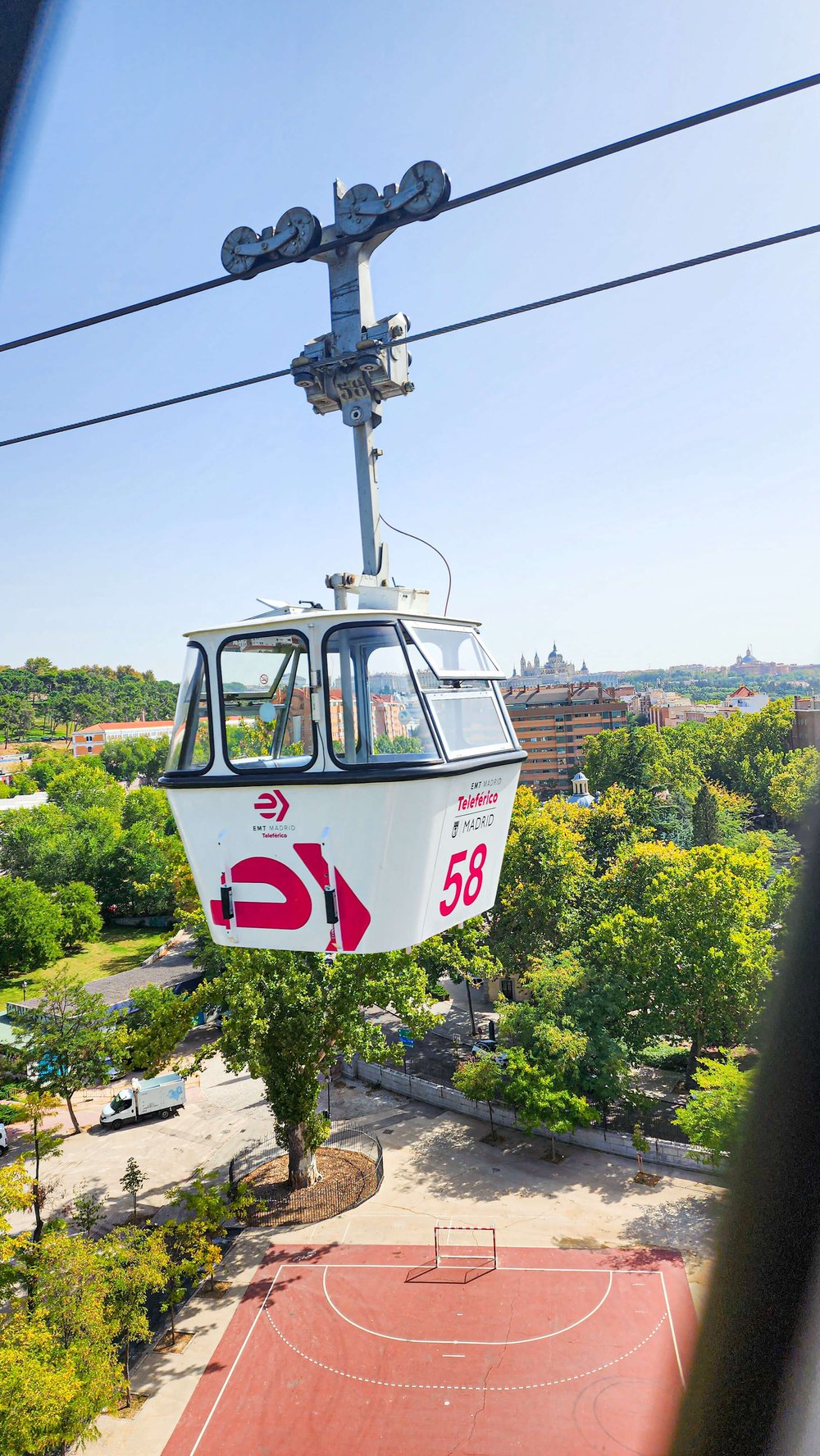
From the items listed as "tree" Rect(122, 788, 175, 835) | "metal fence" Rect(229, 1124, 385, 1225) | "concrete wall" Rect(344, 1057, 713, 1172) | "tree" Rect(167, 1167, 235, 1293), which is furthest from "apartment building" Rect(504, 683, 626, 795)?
"tree" Rect(167, 1167, 235, 1293)

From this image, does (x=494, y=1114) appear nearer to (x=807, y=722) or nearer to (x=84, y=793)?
(x=807, y=722)

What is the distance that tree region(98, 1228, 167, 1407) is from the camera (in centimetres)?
1347

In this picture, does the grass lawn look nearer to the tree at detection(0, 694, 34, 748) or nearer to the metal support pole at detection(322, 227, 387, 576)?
the metal support pole at detection(322, 227, 387, 576)

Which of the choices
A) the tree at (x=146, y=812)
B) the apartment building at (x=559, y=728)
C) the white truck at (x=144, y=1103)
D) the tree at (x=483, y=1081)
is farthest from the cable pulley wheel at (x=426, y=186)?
the apartment building at (x=559, y=728)

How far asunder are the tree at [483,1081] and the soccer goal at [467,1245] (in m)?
3.76

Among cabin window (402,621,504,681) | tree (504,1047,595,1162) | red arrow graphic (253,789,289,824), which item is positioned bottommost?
tree (504,1047,595,1162)

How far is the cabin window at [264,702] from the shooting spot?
20.2 feet

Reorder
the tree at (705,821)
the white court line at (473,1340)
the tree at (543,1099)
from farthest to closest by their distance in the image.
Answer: the tree at (705,821), the tree at (543,1099), the white court line at (473,1340)

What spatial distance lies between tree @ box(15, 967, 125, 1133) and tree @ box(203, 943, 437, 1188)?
5972 millimetres

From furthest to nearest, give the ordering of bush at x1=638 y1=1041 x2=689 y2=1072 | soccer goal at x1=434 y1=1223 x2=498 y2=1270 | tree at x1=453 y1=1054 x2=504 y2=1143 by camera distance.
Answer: bush at x1=638 y1=1041 x2=689 y2=1072
tree at x1=453 y1=1054 x2=504 y2=1143
soccer goal at x1=434 y1=1223 x2=498 y2=1270

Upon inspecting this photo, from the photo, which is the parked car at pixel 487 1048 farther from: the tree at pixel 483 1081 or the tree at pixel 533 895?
the tree at pixel 483 1081

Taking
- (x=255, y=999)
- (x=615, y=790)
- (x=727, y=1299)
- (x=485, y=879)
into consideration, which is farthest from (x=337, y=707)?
(x=615, y=790)

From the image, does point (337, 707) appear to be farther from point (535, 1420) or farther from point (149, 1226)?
point (149, 1226)

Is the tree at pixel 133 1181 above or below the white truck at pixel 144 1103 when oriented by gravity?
above
